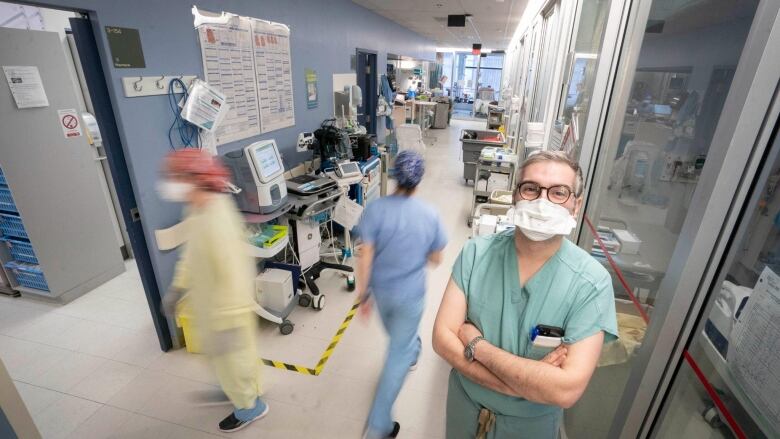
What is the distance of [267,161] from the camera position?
2939mm

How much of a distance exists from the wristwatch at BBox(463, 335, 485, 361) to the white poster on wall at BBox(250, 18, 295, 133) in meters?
3.22

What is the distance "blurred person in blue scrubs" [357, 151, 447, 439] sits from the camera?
2152mm

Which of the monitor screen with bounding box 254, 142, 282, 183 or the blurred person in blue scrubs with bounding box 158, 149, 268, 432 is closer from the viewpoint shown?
the blurred person in blue scrubs with bounding box 158, 149, 268, 432

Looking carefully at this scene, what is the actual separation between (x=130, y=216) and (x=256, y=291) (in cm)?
106

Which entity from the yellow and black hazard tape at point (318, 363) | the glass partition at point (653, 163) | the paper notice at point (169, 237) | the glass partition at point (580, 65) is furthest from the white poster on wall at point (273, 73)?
the glass partition at point (653, 163)

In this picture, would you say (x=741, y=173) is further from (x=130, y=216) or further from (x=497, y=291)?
(x=130, y=216)

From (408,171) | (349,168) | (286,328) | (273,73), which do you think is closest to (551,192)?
(408,171)

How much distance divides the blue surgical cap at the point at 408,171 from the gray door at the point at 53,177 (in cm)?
307

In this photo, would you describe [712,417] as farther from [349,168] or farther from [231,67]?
[231,67]

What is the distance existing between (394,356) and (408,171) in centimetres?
111

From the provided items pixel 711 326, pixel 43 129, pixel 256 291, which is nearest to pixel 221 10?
pixel 43 129

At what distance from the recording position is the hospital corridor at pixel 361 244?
1.06 meters

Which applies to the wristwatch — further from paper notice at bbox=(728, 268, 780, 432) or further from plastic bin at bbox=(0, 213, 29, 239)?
plastic bin at bbox=(0, 213, 29, 239)

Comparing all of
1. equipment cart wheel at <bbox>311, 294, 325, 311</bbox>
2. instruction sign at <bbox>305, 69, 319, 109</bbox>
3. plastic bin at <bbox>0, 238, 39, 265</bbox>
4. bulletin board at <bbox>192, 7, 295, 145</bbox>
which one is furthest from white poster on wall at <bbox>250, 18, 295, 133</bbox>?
plastic bin at <bbox>0, 238, 39, 265</bbox>
